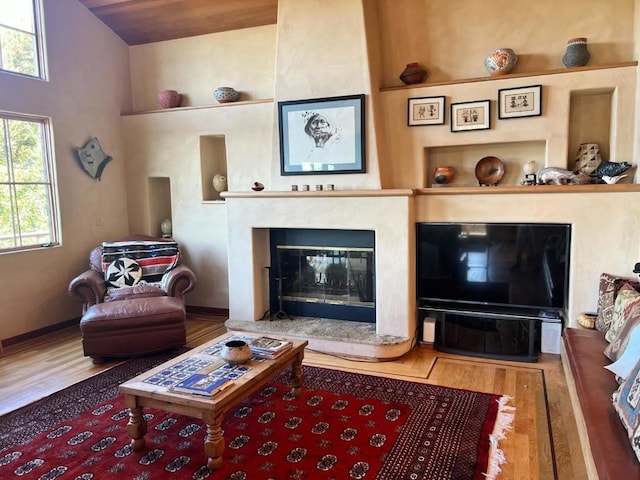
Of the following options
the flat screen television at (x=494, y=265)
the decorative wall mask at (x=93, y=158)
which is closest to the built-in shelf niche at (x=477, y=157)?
the flat screen television at (x=494, y=265)

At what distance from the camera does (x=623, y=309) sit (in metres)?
2.84

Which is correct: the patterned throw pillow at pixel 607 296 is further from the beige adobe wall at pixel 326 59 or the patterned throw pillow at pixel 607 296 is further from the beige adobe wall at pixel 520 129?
the beige adobe wall at pixel 326 59

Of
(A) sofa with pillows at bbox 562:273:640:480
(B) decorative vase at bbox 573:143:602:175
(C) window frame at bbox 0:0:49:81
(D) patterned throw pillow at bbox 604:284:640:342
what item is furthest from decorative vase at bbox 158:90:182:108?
(D) patterned throw pillow at bbox 604:284:640:342

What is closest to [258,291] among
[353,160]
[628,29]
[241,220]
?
[241,220]

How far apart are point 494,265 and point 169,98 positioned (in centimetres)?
398

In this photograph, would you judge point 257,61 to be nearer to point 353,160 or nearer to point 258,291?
point 353,160

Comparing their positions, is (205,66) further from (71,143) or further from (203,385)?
(203,385)

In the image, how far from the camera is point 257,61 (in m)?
5.02

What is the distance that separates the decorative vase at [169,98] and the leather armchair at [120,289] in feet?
6.32

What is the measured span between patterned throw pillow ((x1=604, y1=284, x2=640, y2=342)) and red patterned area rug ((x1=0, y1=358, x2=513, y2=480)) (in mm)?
838

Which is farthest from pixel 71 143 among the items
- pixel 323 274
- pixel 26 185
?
pixel 323 274

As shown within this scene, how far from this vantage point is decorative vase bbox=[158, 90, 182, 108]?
17.3ft

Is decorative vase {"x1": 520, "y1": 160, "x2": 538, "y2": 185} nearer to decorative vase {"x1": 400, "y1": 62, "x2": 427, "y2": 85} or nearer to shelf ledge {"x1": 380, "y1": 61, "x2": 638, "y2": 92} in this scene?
shelf ledge {"x1": 380, "y1": 61, "x2": 638, "y2": 92}

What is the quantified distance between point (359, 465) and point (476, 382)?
143 centimetres
